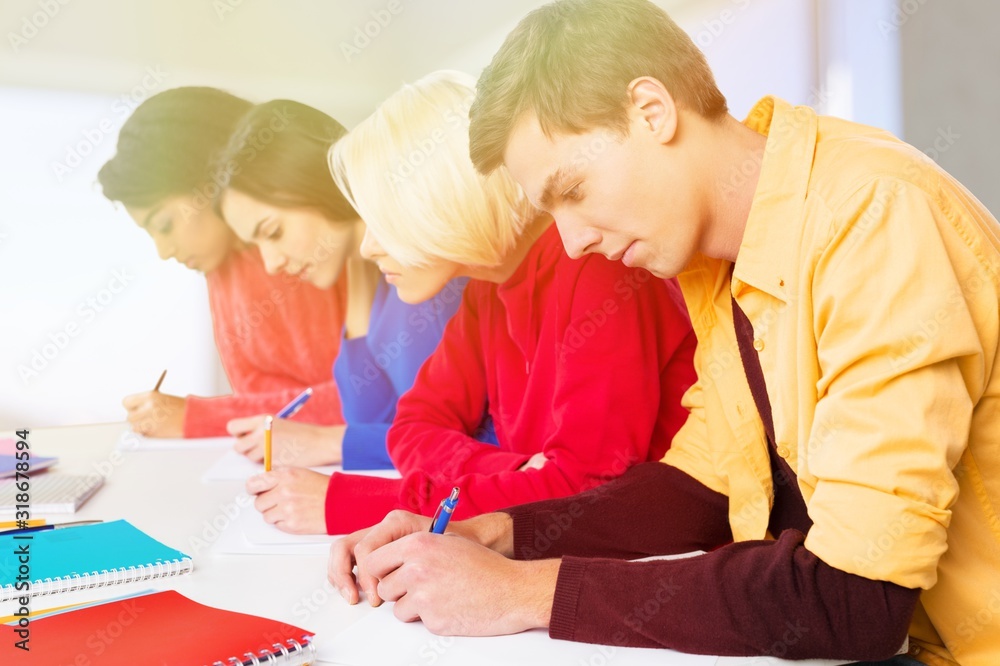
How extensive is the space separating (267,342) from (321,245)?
8.8 inches

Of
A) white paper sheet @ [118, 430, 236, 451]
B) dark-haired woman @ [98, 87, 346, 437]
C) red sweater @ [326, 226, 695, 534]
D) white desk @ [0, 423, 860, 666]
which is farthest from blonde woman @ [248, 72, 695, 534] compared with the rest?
white paper sheet @ [118, 430, 236, 451]

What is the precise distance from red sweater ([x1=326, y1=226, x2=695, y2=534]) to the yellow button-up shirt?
27cm

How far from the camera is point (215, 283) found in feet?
5.72

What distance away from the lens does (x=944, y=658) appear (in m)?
0.84

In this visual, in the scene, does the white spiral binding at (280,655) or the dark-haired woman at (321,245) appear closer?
the white spiral binding at (280,655)

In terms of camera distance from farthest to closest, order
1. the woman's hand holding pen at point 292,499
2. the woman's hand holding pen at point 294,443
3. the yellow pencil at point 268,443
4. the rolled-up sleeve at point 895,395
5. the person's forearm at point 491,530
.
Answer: the woman's hand holding pen at point 294,443
the yellow pencil at point 268,443
the woman's hand holding pen at point 292,499
the person's forearm at point 491,530
the rolled-up sleeve at point 895,395

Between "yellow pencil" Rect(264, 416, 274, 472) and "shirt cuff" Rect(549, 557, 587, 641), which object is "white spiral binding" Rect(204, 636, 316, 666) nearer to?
"shirt cuff" Rect(549, 557, 587, 641)

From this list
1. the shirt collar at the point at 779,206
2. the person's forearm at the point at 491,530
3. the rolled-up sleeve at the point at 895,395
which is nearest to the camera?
the rolled-up sleeve at the point at 895,395

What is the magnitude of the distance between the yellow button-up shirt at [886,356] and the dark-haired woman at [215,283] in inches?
39.8

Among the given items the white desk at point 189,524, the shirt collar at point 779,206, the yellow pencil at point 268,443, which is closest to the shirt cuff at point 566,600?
the white desk at point 189,524

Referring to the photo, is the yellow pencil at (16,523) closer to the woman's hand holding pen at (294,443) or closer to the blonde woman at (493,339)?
the blonde woman at (493,339)

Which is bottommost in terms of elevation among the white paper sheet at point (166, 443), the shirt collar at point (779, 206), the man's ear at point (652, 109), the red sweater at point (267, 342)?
the white paper sheet at point (166, 443)

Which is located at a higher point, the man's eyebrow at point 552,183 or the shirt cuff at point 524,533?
the man's eyebrow at point 552,183

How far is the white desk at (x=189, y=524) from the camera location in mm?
894
